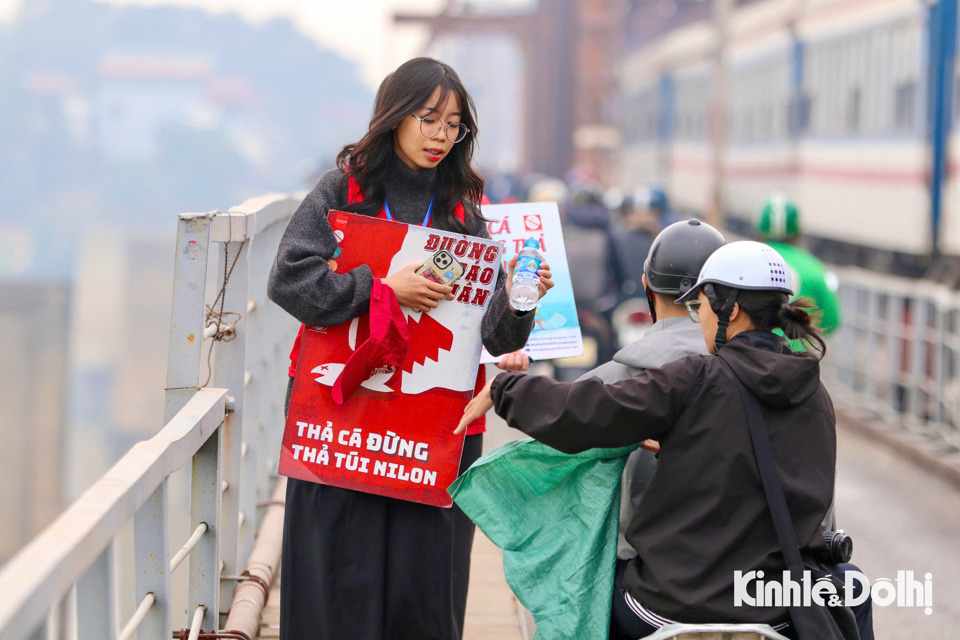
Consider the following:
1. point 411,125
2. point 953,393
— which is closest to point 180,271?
point 411,125

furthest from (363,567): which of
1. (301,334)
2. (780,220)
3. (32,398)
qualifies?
(32,398)

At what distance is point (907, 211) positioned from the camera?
474 inches

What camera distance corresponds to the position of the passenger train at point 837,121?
11352 mm

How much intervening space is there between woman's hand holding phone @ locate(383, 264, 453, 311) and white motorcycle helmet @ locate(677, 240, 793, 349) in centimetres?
62

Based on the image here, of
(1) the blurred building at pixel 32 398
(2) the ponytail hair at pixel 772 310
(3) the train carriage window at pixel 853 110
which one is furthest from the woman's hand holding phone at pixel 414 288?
(1) the blurred building at pixel 32 398

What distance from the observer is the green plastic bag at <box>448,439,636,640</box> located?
2.62 metres

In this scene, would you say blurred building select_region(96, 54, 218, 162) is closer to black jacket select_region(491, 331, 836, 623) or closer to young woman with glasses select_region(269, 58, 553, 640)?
young woman with glasses select_region(269, 58, 553, 640)

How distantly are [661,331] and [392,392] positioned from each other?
0.63m

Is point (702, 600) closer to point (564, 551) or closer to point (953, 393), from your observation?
point (564, 551)

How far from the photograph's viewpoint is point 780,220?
555cm

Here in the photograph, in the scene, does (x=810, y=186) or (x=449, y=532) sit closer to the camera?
(x=449, y=532)

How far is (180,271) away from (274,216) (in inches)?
52.5

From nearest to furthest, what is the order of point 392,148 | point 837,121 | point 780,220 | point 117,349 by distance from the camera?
point 392,148
point 780,220
point 837,121
point 117,349

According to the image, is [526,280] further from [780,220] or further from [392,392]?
[780,220]
